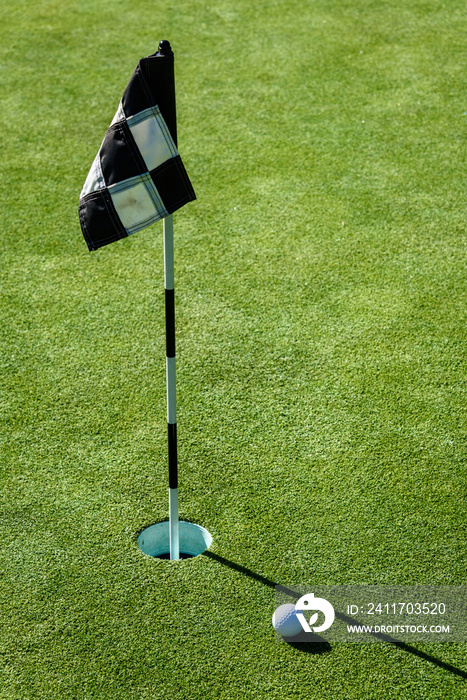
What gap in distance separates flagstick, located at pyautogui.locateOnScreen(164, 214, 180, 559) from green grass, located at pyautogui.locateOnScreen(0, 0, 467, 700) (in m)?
0.21

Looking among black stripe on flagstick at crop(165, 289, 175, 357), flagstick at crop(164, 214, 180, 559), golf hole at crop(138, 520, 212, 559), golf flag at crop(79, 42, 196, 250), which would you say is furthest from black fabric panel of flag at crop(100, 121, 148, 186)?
golf hole at crop(138, 520, 212, 559)

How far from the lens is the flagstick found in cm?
320

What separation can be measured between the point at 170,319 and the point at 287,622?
1.36 metres

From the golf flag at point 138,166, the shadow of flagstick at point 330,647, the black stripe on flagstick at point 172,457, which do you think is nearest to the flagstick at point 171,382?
the black stripe on flagstick at point 172,457

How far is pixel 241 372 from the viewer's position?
15.8ft

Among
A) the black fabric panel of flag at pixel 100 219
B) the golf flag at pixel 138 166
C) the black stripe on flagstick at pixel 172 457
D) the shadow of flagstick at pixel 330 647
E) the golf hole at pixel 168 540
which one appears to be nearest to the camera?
the golf flag at pixel 138 166

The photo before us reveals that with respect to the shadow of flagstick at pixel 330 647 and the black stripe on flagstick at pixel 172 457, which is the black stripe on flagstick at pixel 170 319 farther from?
the shadow of flagstick at pixel 330 647

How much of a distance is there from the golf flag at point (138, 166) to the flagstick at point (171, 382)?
14cm

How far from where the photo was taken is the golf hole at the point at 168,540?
3.96 meters

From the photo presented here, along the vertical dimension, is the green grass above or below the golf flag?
below

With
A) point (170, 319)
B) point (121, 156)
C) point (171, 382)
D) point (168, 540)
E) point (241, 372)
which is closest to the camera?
point (121, 156)

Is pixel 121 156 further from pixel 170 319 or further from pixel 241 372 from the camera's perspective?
pixel 241 372

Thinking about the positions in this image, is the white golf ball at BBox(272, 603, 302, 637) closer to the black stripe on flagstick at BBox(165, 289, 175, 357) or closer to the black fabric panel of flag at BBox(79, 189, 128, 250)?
the black stripe on flagstick at BBox(165, 289, 175, 357)

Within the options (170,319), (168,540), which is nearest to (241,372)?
(168,540)
